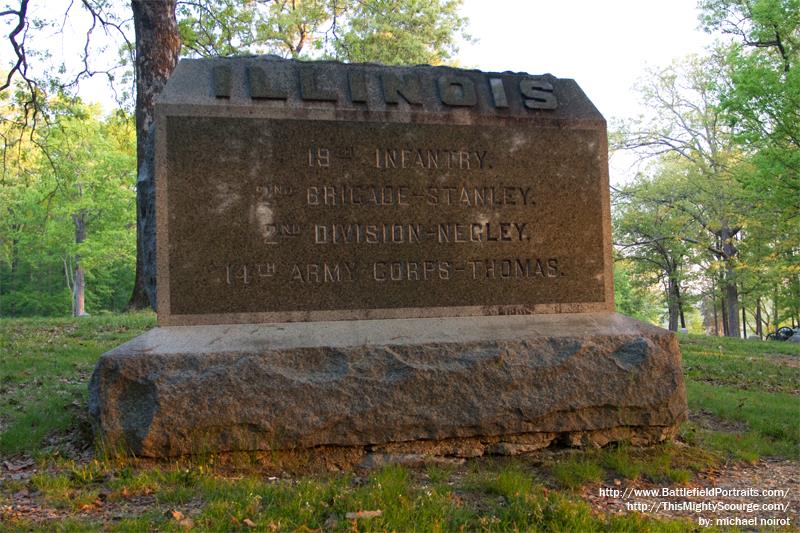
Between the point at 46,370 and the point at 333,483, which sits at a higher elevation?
the point at 46,370

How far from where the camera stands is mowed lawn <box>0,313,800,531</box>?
3.04 meters

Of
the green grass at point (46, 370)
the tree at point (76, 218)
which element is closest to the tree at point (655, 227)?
the green grass at point (46, 370)

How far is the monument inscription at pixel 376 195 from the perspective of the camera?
4363mm

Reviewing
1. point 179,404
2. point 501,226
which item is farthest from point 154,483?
point 501,226

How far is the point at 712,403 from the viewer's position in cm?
626

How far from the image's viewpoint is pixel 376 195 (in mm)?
4664

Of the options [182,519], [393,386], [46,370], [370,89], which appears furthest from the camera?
[46,370]

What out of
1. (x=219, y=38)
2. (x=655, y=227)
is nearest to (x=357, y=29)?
(x=219, y=38)

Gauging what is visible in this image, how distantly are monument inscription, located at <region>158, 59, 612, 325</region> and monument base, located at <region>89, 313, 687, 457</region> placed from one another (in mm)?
300

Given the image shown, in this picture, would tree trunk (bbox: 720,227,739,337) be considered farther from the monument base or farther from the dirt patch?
the monument base

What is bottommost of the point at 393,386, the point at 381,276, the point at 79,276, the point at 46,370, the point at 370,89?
the point at 46,370

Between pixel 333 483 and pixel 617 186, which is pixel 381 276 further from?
pixel 617 186

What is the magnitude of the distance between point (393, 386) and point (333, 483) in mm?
799

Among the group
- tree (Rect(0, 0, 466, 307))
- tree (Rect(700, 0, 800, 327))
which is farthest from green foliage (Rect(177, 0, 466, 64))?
tree (Rect(700, 0, 800, 327))
